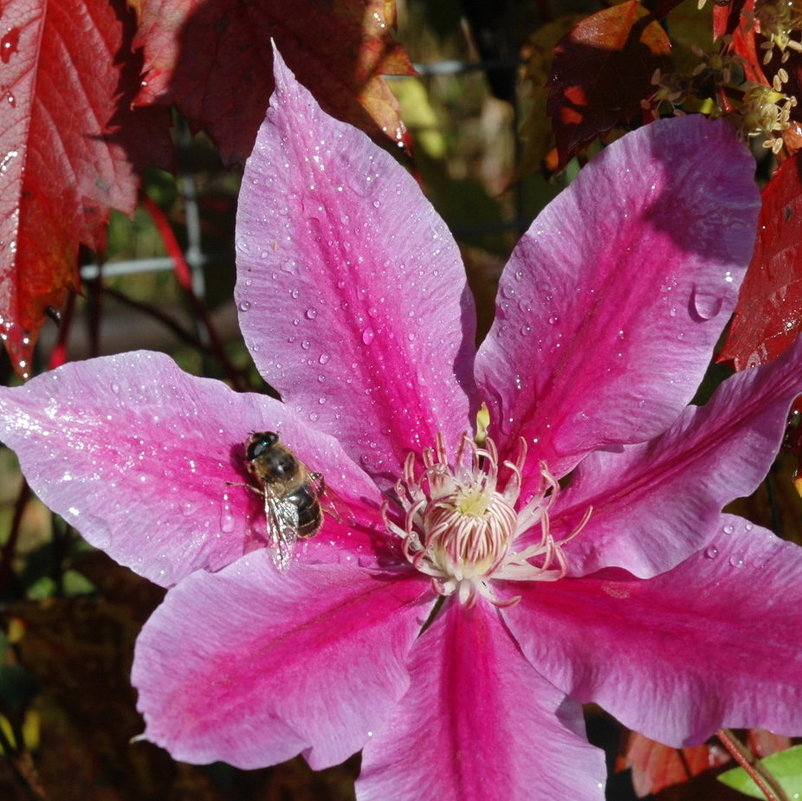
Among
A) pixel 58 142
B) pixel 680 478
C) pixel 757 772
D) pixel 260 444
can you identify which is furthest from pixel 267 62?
pixel 757 772

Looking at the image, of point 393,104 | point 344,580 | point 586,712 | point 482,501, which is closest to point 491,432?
point 482,501

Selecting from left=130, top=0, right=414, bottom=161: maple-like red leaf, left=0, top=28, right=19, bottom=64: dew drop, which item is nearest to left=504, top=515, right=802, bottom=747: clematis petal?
left=130, top=0, right=414, bottom=161: maple-like red leaf

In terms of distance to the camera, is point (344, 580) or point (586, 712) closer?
point (344, 580)

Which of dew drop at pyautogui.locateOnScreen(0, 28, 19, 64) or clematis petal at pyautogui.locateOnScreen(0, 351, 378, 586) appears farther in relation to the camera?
dew drop at pyautogui.locateOnScreen(0, 28, 19, 64)

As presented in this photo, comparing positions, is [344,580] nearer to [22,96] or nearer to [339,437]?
[339,437]

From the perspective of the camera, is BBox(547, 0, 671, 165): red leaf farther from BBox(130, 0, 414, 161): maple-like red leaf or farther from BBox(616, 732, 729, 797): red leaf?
BBox(616, 732, 729, 797): red leaf

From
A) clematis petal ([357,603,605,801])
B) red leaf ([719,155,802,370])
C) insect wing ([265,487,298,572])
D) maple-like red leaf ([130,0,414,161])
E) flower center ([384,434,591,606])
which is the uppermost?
maple-like red leaf ([130,0,414,161])

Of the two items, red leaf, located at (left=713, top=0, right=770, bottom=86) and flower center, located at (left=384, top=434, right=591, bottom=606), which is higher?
red leaf, located at (left=713, top=0, right=770, bottom=86)
